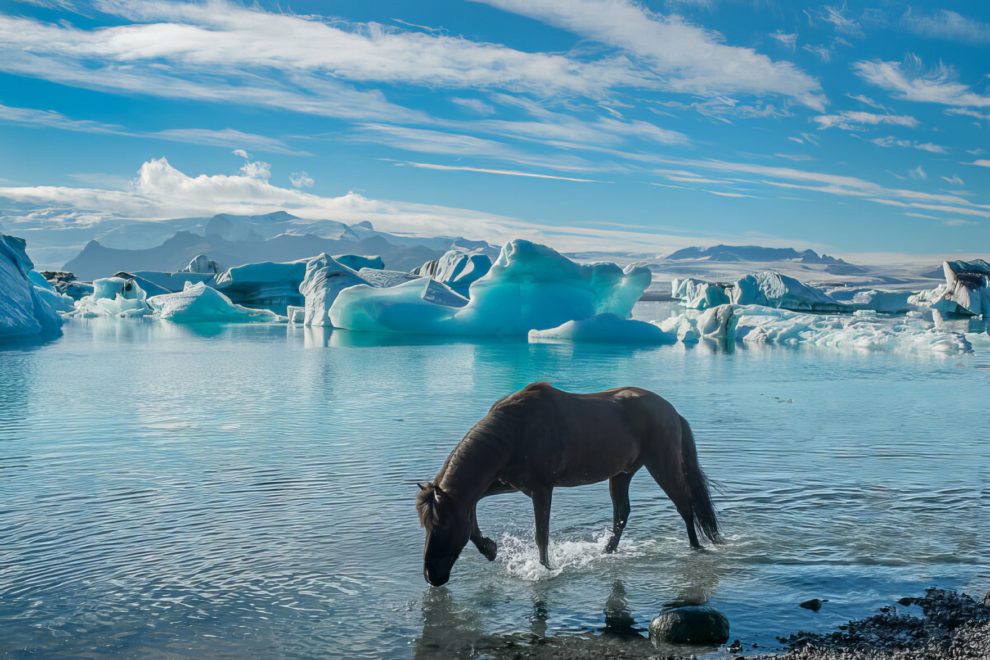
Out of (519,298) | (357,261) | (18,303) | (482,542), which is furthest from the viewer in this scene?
(357,261)

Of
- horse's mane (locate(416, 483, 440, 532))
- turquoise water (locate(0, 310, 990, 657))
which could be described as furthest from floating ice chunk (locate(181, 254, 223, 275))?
horse's mane (locate(416, 483, 440, 532))

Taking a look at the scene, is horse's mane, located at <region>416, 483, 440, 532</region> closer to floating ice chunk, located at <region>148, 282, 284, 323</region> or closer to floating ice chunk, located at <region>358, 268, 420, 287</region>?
floating ice chunk, located at <region>358, 268, 420, 287</region>

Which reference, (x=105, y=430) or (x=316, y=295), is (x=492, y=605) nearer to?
(x=105, y=430)

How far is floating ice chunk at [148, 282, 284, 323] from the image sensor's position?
191 feet

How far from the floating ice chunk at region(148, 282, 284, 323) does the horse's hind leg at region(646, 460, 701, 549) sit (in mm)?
55462

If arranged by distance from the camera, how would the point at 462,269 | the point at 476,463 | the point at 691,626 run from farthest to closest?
the point at 462,269 → the point at 476,463 → the point at 691,626

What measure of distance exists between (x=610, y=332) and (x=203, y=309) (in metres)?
33.0

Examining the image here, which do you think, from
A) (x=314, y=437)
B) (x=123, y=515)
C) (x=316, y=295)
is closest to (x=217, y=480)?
(x=123, y=515)

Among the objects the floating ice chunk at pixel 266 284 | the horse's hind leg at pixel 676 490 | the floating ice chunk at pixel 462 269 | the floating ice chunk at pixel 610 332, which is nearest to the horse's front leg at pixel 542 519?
the horse's hind leg at pixel 676 490

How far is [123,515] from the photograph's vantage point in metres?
7.64

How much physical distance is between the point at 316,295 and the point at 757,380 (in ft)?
112

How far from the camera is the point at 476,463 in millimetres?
5508

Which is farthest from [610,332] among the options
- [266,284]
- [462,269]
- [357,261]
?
[266,284]

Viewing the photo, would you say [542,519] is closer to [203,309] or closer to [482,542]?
[482,542]
